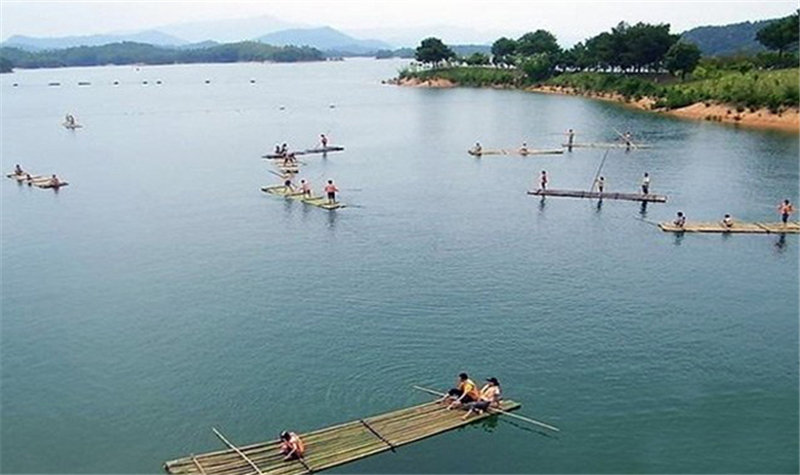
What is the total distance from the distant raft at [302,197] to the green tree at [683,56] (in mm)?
77450

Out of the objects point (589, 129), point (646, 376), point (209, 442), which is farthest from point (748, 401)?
point (589, 129)

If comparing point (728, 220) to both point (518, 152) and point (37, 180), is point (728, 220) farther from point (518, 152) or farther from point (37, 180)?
point (37, 180)

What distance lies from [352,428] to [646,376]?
399 inches

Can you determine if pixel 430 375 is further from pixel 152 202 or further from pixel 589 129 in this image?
pixel 589 129

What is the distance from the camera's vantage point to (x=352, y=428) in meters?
21.5

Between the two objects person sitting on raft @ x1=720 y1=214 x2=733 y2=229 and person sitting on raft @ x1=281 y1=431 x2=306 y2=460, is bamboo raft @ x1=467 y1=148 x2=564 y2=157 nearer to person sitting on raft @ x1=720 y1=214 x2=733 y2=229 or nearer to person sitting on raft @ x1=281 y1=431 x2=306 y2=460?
person sitting on raft @ x1=720 y1=214 x2=733 y2=229

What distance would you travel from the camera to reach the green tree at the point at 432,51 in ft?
551

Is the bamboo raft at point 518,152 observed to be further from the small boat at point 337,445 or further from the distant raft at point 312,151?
the small boat at point 337,445

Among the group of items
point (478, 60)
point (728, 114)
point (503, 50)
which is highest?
point (503, 50)

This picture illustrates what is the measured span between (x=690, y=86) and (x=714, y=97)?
9813 mm

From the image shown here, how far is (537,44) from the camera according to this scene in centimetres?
15800

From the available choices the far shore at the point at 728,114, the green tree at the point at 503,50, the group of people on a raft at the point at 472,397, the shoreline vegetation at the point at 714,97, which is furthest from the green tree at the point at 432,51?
the group of people on a raft at the point at 472,397

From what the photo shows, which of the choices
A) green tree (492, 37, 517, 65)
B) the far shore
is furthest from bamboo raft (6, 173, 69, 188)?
green tree (492, 37, 517, 65)

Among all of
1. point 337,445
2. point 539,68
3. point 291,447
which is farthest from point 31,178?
point 539,68
